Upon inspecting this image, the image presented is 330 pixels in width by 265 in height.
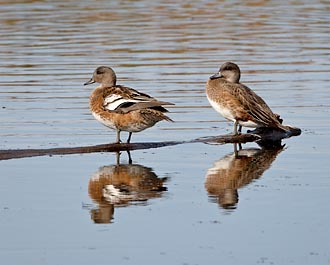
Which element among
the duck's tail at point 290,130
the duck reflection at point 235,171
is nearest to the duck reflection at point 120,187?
the duck reflection at point 235,171

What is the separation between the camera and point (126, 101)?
44.4 feet

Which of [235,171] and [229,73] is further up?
[229,73]

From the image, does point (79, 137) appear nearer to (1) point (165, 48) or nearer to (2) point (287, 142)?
(2) point (287, 142)

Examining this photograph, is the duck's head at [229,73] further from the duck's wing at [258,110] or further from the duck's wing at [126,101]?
the duck's wing at [126,101]

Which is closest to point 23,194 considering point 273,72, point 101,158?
point 101,158

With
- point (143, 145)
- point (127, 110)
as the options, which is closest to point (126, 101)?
point (127, 110)

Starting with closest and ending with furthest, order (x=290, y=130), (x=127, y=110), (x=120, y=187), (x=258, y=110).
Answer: (x=120, y=187), (x=127, y=110), (x=258, y=110), (x=290, y=130)

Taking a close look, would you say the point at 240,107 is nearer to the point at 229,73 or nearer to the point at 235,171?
the point at 229,73

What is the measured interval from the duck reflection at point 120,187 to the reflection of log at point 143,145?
0.86 metres

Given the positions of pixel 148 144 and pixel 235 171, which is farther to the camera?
pixel 148 144

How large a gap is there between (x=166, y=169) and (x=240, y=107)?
2419 millimetres

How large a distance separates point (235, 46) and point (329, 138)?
1312cm

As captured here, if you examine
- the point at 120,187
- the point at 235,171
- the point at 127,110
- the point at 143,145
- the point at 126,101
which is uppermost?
the point at 126,101

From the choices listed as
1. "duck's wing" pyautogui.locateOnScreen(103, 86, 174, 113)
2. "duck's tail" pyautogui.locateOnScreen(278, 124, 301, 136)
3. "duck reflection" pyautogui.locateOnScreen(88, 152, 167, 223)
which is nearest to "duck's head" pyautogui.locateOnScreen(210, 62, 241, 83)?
"duck's tail" pyautogui.locateOnScreen(278, 124, 301, 136)
